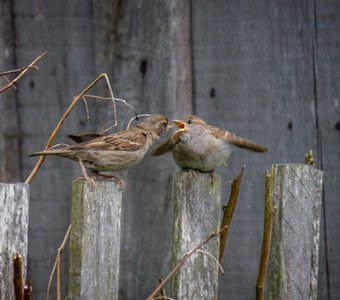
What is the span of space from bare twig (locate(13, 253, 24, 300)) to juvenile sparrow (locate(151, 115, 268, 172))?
1.57 m

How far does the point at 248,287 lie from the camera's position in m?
5.20

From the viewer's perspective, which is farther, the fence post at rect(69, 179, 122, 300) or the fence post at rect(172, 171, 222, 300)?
the fence post at rect(172, 171, 222, 300)

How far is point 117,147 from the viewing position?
4.66 meters

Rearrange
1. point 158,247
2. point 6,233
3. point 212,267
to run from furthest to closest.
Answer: point 158,247 < point 212,267 < point 6,233

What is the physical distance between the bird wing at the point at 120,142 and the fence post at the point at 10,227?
0.82 m

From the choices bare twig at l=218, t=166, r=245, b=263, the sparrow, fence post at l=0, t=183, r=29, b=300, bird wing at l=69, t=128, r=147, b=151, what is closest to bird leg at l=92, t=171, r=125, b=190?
the sparrow

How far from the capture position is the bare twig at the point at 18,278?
Result: 3.48 meters

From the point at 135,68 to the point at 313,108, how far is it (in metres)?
1.05

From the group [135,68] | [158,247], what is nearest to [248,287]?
[158,247]

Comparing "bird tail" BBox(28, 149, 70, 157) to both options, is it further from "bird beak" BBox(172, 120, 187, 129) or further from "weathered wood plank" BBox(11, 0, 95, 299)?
"weathered wood plank" BBox(11, 0, 95, 299)

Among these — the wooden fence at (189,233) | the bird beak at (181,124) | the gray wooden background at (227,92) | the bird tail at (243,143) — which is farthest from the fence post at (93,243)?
the gray wooden background at (227,92)

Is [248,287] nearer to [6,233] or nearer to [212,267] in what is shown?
[212,267]

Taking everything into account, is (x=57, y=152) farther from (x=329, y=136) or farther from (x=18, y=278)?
(x=329, y=136)

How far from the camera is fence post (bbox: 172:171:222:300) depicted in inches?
159
